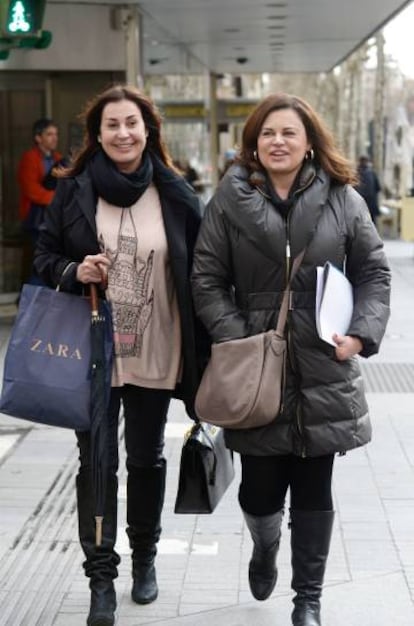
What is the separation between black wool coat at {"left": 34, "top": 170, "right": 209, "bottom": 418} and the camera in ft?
15.2

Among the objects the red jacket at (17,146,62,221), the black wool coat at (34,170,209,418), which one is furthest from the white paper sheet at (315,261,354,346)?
the red jacket at (17,146,62,221)

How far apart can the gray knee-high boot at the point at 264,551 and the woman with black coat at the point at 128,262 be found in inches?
18.8

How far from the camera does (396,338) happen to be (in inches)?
495

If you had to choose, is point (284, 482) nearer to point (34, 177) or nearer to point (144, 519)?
point (144, 519)

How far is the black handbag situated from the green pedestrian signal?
6.14 meters

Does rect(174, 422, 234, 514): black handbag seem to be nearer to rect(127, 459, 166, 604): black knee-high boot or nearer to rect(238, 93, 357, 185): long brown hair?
rect(127, 459, 166, 604): black knee-high boot

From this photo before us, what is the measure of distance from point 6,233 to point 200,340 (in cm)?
1022

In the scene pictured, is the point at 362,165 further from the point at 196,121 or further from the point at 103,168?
the point at 103,168

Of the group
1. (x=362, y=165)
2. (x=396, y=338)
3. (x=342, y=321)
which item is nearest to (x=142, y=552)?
(x=342, y=321)

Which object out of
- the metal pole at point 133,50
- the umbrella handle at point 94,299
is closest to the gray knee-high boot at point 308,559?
the umbrella handle at point 94,299

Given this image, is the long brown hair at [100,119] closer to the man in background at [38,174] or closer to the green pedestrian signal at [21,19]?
the green pedestrian signal at [21,19]

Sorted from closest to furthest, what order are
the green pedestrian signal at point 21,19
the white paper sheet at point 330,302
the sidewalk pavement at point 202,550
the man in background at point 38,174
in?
the white paper sheet at point 330,302 < the sidewalk pavement at point 202,550 < the green pedestrian signal at point 21,19 < the man in background at point 38,174

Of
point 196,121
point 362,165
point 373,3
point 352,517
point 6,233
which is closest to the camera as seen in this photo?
point 352,517

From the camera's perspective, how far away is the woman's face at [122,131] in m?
4.64
